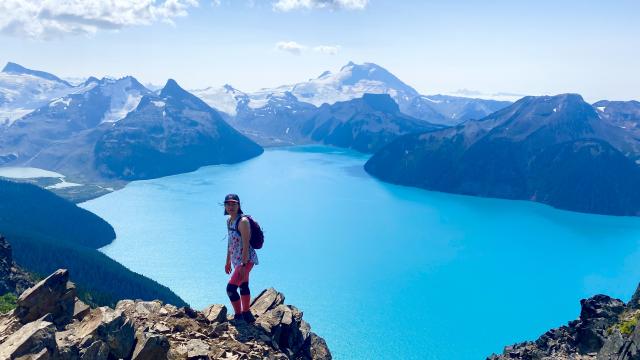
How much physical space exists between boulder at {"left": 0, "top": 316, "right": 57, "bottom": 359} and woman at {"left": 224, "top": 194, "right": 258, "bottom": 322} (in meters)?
8.38

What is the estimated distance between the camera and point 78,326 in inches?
853

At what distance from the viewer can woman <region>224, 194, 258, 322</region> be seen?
23.2m

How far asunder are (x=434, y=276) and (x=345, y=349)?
54008 millimetres

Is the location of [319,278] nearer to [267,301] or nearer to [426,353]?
[426,353]

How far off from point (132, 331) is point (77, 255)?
134745 mm

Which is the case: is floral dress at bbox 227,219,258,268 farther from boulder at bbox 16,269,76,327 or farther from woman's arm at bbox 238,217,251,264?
boulder at bbox 16,269,76,327

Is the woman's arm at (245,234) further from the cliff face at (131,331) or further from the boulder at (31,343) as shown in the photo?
the boulder at (31,343)

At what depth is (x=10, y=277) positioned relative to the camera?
77.4 m

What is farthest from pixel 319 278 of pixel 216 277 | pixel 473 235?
pixel 473 235

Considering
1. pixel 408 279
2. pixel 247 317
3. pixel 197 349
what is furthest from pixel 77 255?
pixel 197 349

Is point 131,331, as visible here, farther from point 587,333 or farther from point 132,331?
point 587,333

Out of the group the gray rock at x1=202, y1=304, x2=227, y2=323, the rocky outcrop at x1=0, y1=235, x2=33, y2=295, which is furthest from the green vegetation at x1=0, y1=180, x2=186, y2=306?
the gray rock at x1=202, y1=304, x2=227, y2=323

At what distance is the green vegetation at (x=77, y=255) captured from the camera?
394 ft

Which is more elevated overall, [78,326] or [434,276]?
[78,326]
